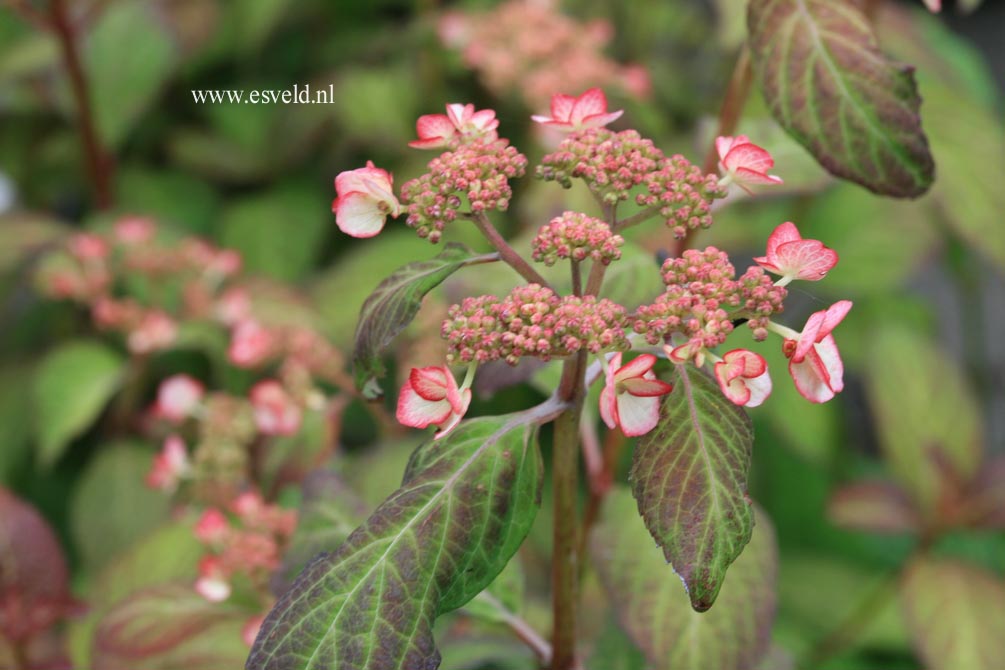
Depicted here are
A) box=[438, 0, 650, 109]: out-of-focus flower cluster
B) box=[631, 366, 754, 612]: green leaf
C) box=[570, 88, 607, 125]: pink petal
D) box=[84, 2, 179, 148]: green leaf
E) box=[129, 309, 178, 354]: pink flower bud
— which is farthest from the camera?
box=[84, 2, 179, 148]: green leaf

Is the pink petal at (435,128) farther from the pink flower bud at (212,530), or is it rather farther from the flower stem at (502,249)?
the pink flower bud at (212,530)

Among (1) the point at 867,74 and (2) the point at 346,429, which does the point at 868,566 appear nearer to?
(2) the point at 346,429

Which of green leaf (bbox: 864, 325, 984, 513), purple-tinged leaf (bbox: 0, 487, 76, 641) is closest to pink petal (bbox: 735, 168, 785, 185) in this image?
purple-tinged leaf (bbox: 0, 487, 76, 641)

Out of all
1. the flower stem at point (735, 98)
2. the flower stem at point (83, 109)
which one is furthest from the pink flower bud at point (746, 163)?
the flower stem at point (83, 109)

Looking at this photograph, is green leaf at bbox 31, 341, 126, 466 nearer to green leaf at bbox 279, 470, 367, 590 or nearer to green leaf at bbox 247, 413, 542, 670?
green leaf at bbox 279, 470, 367, 590

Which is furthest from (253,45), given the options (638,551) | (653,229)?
(638,551)

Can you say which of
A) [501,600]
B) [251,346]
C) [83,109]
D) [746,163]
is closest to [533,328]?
[746,163]
